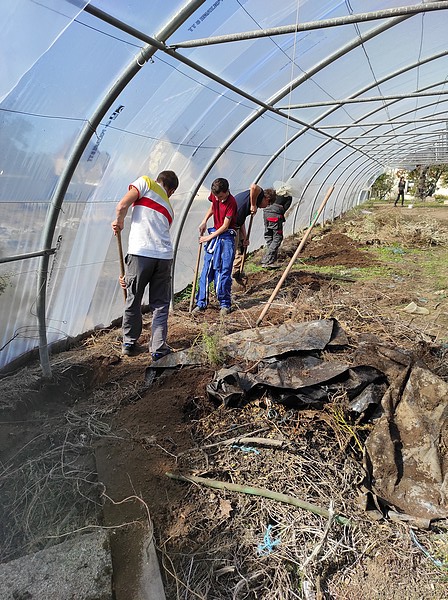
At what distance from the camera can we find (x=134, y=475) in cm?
257

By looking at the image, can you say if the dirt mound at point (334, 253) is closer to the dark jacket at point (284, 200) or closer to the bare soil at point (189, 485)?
the dark jacket at point (284, 200)

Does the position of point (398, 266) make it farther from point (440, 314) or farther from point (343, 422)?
point (343, 422)

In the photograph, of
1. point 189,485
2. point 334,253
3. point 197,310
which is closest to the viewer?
point 189,485

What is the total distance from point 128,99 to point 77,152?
788 millimetres

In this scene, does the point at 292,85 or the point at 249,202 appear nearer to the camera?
the point at 292,85

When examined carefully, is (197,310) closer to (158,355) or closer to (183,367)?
(158,355)

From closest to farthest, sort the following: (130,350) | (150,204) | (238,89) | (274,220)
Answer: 1. (150,204)
2. (130,350)
3. (238,89)
4. (274,220)

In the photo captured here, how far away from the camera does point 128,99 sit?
3.82 metres

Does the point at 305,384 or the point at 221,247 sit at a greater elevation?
the point at 221,247

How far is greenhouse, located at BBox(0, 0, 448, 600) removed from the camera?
2.14m

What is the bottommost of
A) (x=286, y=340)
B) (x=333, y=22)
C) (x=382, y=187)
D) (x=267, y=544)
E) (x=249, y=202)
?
(x=267, y=544)

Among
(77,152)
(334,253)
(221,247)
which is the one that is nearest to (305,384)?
(77,152)

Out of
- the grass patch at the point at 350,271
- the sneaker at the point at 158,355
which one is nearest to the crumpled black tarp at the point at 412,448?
the sneaker at the point at 158,355

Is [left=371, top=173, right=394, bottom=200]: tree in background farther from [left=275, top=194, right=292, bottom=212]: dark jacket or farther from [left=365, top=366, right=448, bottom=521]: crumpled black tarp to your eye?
[left=365, top=366, right=448, bottom=521]: crumpled black tarp
